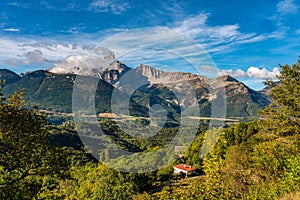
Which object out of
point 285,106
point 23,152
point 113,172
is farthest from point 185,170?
point 23,152

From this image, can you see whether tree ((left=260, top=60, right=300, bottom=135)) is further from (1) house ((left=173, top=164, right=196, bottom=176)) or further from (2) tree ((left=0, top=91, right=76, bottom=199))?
(1) house ((left=173, top=164, right=196, bottom=176))

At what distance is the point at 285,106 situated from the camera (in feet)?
49.0

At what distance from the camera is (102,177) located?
24344 mm

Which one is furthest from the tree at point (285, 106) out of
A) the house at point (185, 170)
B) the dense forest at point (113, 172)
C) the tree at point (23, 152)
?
the house at point (185, 170)

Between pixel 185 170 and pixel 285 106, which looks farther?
pixel 185 170

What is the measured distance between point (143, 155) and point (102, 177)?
33.8m

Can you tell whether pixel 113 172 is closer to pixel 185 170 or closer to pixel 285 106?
pixel 285 106

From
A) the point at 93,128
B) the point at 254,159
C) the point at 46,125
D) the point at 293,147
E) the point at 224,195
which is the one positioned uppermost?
the point at 46,125

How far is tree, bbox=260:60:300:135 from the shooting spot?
14547mm

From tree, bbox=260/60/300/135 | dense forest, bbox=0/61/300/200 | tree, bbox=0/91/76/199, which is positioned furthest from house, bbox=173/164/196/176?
tree, bbox=0/91/76/199

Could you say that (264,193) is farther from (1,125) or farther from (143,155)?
(143,155)

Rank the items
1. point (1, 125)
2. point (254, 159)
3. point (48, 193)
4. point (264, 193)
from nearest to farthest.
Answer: point (1, 125) → point (48, 193) → point (264, 193) → point (254, 159)

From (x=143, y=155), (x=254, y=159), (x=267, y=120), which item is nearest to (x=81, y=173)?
(x=254, y=159)

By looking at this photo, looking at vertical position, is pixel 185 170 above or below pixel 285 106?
below
